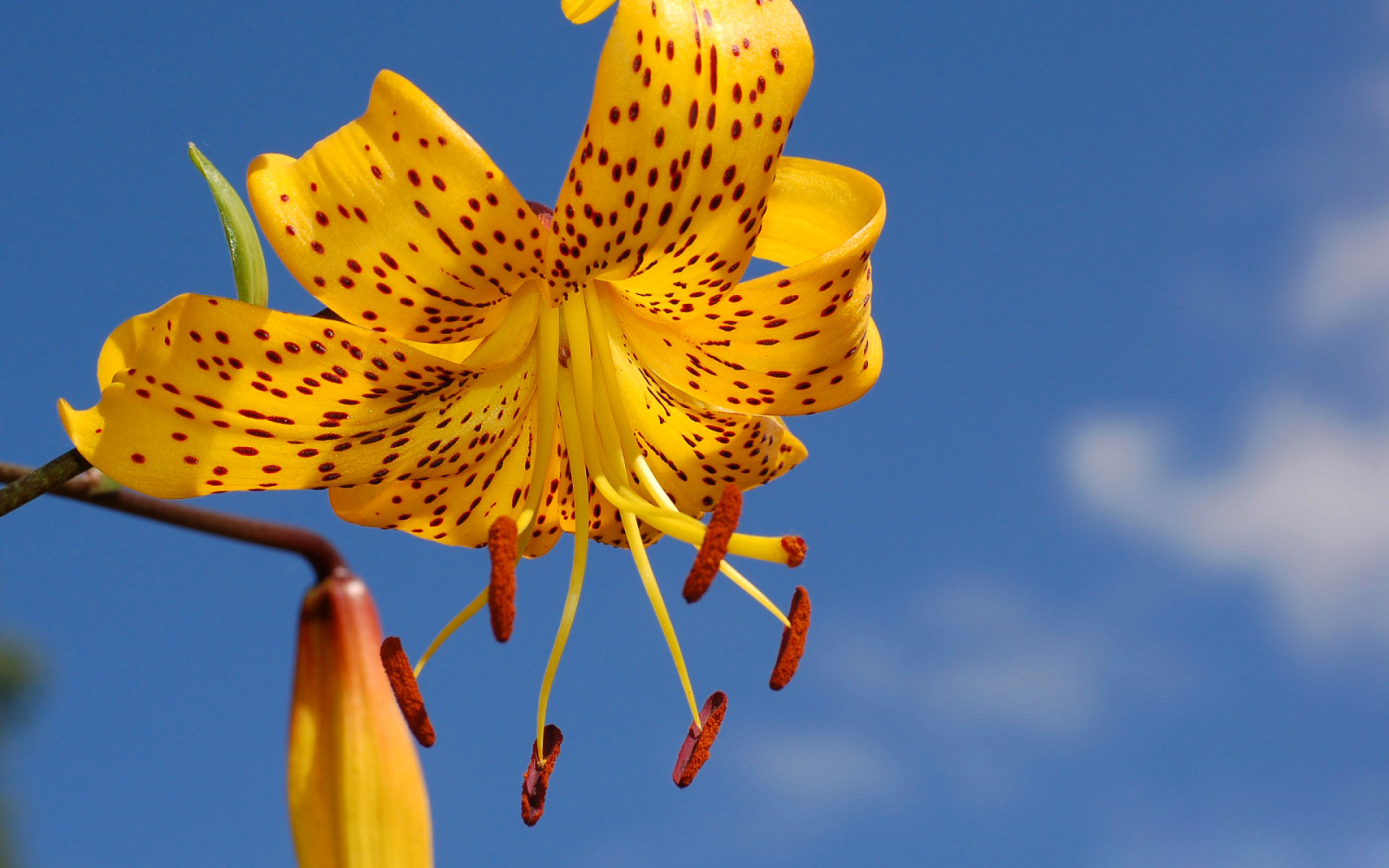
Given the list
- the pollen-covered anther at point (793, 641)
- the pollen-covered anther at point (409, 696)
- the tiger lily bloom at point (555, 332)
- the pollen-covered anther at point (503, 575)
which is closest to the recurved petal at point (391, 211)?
the tiger lily bloom at point (555, 332)

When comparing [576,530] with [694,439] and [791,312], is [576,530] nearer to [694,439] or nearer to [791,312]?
[694,439]

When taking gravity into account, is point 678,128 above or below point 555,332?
above

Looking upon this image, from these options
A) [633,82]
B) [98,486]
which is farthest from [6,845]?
[633,82]

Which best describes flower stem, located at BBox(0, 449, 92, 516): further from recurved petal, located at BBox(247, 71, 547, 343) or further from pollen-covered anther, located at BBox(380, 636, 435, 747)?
pollen-covered anther, located at BBox(380, 636, 435, 747)

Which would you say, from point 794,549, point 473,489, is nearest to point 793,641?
point 794,549

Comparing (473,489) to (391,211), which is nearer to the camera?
(391,211)

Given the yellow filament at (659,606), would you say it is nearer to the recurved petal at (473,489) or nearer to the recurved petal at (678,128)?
the recurved petal at (473,489)
